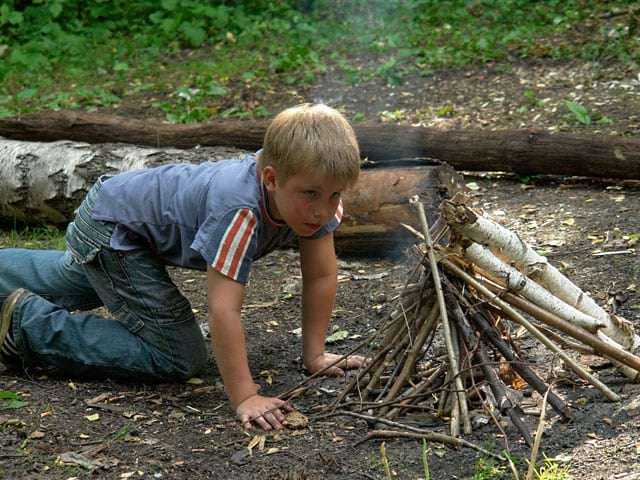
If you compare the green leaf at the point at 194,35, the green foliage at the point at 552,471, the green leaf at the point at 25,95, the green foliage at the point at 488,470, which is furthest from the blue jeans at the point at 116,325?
the green leaf at the point at 194,35

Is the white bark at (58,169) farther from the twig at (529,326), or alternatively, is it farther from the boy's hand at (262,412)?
the twig at (529,326)

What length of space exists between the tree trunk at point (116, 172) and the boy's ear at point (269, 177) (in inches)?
65.2

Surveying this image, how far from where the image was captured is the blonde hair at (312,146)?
306cm

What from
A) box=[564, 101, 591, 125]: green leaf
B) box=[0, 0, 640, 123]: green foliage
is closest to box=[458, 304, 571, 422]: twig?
box=[564, 101, 591, 125]: green leaf

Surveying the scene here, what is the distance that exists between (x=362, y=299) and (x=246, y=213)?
146cm

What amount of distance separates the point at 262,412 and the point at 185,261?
0.68 m

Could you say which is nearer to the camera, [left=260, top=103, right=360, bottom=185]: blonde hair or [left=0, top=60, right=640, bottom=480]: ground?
[left=0, top=60, right=640, bottom=480]: ground

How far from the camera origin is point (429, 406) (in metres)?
3.18

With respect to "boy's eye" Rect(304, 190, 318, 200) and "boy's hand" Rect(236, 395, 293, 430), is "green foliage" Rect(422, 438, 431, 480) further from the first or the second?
"boy's eye" Rect(304, 190, 318, 200)

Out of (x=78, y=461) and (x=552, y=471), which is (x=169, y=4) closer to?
(x=78, y=461)

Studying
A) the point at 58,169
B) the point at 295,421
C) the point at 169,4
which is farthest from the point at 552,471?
the point at 169,4

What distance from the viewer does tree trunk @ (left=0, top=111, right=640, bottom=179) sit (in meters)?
5.64

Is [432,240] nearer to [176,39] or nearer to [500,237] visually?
[500,237]

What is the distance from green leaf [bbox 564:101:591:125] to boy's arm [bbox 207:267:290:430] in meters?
4.19
